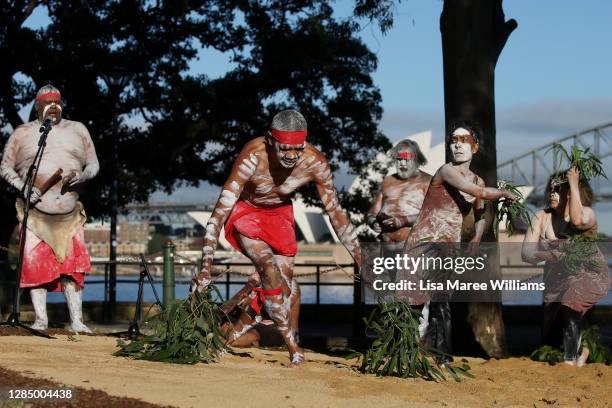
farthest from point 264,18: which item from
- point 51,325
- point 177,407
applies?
point 177,407

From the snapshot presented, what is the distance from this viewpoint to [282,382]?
7.73 meters

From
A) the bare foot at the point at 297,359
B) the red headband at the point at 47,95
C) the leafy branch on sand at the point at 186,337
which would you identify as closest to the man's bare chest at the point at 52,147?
the red headband at the point at 47,95

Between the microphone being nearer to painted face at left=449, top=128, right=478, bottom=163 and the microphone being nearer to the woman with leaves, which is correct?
painted face at left=449, top=128, right=478, bottom=163

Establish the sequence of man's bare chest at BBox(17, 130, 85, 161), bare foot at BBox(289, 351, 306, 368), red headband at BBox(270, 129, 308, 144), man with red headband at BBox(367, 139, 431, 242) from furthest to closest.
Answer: man with red headband at BBox(367, 139, 431, 242), man's bare chest at BBox(17, 130, 85, 161), bare foot at BBox(289, 351, 306, 368), red headband at BBox(270, 129, 308, 144)

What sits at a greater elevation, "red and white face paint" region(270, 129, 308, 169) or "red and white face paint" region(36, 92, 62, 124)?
"red and white face paint" region(36, 92, 62, 124)

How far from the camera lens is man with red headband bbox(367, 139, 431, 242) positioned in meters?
11.3

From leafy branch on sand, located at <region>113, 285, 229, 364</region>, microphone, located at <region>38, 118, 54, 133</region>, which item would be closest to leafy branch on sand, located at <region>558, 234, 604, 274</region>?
leafy branch on sand, located at <region>113, 285, 229, 364</region>

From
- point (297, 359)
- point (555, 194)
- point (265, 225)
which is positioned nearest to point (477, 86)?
point (555, 194)

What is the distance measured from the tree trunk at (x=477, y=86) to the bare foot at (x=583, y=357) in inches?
62.7

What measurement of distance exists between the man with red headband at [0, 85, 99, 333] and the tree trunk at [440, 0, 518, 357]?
3451 millimetres

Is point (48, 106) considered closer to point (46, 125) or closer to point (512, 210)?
point (46, 125)

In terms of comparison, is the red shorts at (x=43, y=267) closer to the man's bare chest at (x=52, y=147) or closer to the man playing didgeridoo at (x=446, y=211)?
the man's bare chest at (x=52, y=147)

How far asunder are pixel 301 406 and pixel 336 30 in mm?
16008

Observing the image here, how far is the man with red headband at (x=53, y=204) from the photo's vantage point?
10.7m
